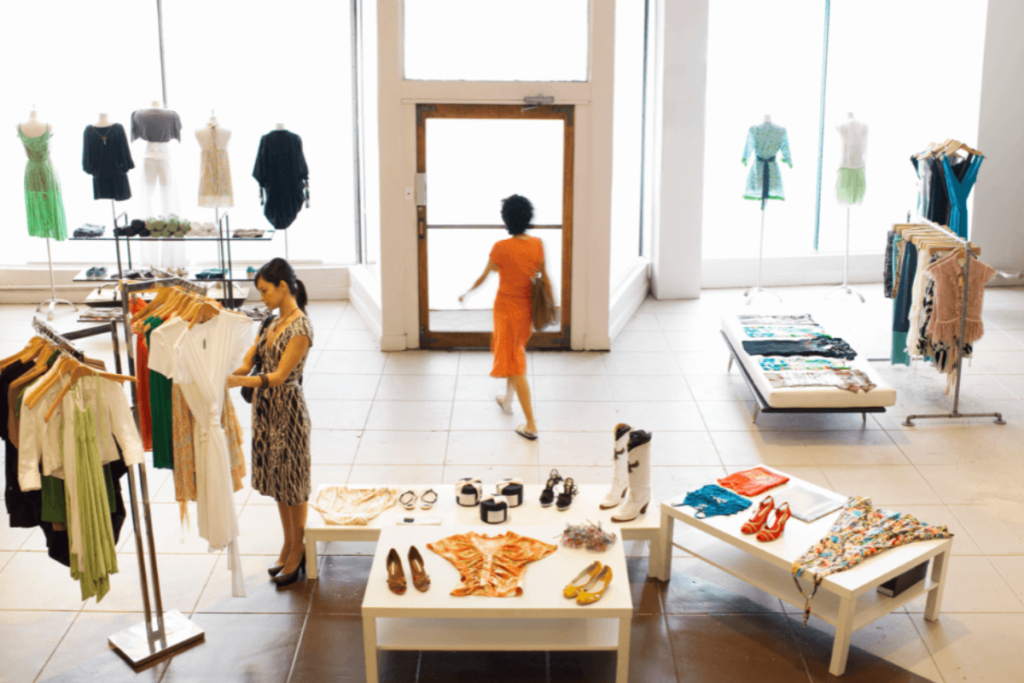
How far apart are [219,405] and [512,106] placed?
481cm

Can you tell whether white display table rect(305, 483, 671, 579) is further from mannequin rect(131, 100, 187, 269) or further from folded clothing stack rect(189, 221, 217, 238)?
mannequin rect(131, 100, 187, 269)

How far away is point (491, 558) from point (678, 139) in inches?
267

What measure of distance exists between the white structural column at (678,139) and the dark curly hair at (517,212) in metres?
4.16

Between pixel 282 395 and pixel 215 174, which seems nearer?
pixel 282 395

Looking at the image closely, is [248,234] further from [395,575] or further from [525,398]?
[395,575]

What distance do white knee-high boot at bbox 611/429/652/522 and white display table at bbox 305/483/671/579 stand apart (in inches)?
1.7

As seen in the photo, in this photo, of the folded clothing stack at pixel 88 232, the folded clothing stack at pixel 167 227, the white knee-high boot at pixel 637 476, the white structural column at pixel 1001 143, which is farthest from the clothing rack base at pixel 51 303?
the white structural column at pixel 1001 143

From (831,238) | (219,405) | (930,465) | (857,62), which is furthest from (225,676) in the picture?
(831,238)

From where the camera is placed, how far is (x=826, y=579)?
4336mm

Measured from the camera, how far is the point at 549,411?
296 inches

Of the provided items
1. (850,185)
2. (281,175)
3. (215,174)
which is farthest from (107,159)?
(850,185)

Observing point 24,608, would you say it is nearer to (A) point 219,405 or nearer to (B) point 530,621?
(A) point 219,405

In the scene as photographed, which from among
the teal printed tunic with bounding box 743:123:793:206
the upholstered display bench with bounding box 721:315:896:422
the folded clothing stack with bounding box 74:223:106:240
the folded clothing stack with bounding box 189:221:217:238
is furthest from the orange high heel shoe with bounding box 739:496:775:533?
the teal printed tunic with bounding box 743:123:793:206

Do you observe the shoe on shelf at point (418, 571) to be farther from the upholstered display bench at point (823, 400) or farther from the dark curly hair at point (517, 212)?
the upholstered display bench at point (823, 400)
